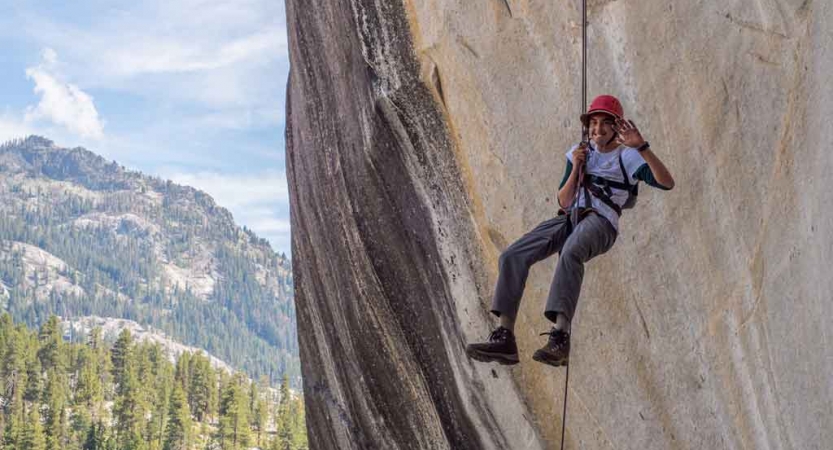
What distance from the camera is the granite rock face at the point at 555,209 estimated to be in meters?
7.64

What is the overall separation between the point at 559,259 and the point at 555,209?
2029 millimetres

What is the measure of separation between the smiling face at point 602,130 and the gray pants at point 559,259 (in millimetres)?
563

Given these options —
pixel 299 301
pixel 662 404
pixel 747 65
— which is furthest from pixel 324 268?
pixel 747 65

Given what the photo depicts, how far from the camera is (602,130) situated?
708 centimetres

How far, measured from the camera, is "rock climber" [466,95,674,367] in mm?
6836

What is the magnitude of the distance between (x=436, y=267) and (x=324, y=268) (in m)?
2.37

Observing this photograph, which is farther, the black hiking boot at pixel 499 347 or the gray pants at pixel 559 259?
the black hiking boot at pixel 499 347

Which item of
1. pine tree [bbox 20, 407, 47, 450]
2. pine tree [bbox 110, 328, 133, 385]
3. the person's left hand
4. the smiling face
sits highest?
the smiling face

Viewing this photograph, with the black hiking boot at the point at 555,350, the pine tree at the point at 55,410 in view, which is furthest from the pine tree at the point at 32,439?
the black hiking boot at the point at 555,350

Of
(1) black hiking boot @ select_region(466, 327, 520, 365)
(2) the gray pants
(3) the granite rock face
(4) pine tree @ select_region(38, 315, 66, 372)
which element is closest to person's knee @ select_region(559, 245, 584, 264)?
(2) the gray pants

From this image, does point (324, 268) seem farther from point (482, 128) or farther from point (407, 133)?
point (482, 128)

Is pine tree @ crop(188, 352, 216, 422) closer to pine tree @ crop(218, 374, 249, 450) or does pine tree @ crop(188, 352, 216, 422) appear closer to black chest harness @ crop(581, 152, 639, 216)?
pine tree @ crop(218, 374, 249, 450)

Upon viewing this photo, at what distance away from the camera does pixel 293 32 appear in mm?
12148

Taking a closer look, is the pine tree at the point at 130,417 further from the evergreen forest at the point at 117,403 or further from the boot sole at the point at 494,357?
the boot sole at the point at 494,357
